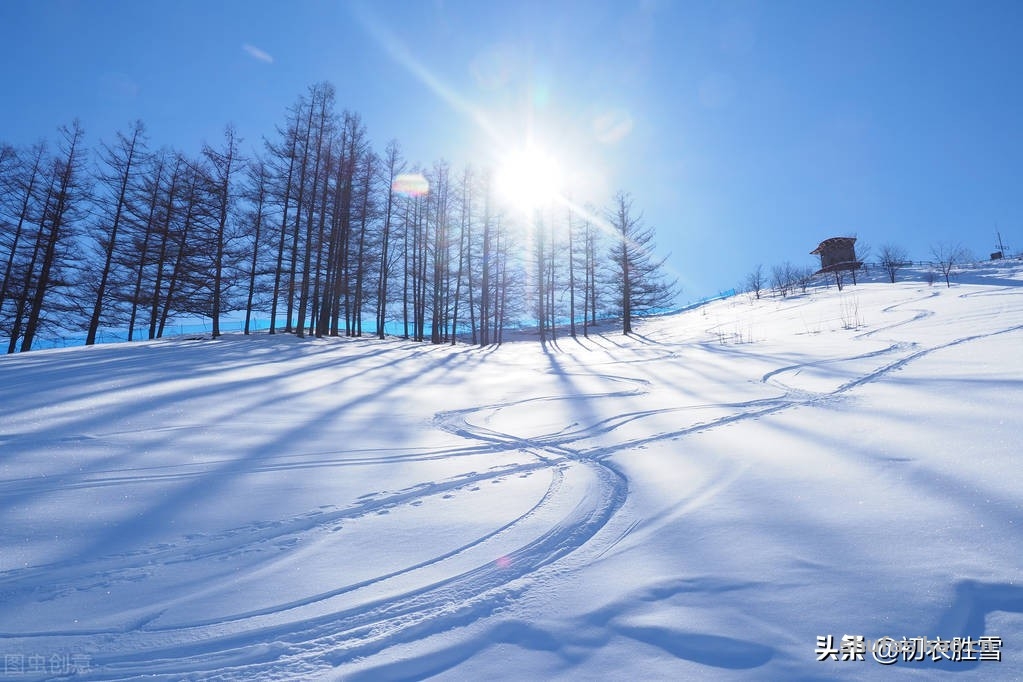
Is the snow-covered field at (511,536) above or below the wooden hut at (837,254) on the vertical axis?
below

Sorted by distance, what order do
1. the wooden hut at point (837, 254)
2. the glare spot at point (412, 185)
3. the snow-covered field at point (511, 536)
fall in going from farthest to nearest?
the wooden hut at point (837, 254), the glare spot at point (412, 185), the snow-covered field at point (511, 536)

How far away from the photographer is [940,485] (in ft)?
7.75

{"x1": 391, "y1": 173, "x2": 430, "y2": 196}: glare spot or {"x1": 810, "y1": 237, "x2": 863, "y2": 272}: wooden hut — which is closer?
{"x1": 391, "y1": 173, "x2": 430, "y2": 196}: glare spot

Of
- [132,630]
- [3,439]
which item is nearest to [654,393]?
[132,630]

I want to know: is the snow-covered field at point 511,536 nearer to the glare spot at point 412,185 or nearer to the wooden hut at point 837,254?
the glare spot at point 412,185

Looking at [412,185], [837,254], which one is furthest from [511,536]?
[837,254]

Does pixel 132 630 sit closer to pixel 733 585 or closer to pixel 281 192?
pixel 733 585

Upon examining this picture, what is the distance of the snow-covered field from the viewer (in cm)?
145

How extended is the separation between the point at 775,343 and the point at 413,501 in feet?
31.5

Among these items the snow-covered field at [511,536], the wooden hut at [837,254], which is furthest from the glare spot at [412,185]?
the wooden hut at [837,254]

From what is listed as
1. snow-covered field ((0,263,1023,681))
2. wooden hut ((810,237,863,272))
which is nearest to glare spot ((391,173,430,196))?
snow-covered field ((0,263,1023,681))

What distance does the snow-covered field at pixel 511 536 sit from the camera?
1451mm

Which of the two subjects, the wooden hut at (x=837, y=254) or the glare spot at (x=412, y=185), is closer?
the glare spot at (x=412, y=185)

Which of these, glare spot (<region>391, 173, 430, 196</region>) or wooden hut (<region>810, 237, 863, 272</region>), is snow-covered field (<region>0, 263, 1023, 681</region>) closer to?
glare spot (<region>391, 173, 430, 196</region>)
